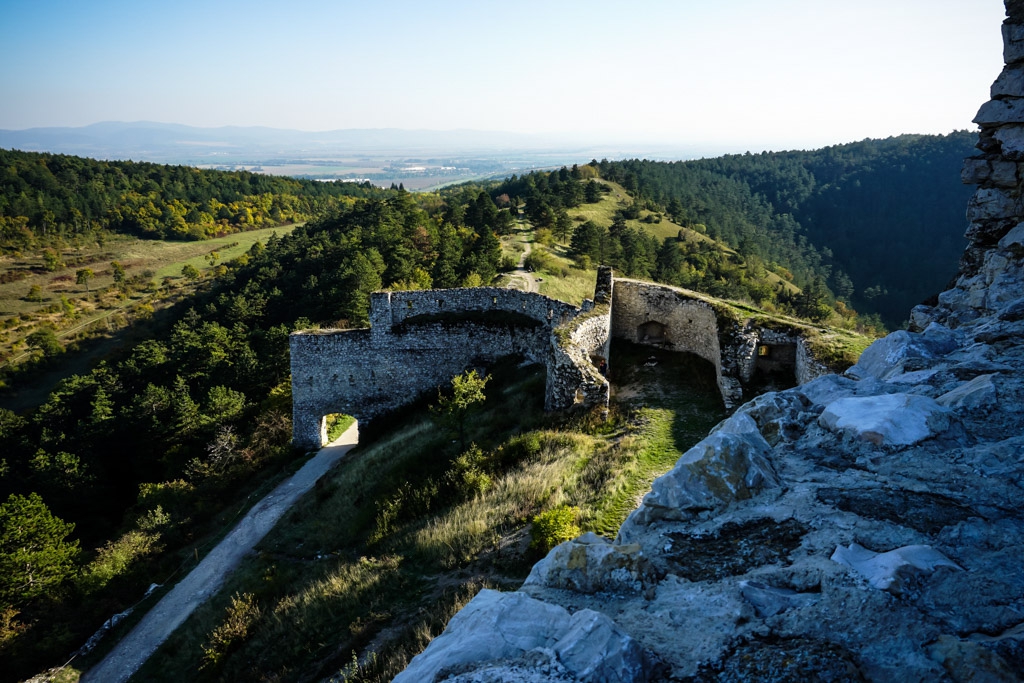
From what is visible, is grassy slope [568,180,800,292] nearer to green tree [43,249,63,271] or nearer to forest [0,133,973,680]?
forest [0,133,973,680]

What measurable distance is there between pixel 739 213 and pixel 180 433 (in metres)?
105

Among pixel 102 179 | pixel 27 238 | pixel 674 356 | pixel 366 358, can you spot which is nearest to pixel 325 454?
pixel 366 358

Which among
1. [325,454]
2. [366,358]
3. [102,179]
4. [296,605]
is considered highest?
[102,179]

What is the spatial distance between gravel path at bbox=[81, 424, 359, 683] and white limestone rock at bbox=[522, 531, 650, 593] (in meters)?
15.3

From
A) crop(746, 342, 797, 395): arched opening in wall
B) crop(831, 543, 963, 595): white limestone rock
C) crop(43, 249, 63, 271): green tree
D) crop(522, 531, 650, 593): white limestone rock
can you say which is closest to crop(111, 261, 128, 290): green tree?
crop(43, 249, 63, 271): green tree

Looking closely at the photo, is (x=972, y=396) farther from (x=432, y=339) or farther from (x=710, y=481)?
(x=432, y=339)

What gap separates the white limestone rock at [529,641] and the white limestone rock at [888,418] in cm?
276

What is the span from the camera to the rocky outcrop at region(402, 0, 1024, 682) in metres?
2.65

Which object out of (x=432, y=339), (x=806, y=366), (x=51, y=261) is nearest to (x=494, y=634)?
(x=806, y=366)

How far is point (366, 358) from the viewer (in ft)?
76.0

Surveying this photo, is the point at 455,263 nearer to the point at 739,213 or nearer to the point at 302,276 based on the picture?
the point at 302,276

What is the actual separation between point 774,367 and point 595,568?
44.7 feet

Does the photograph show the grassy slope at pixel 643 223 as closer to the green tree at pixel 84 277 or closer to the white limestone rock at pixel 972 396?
the white limestone rock at pixel 972 396

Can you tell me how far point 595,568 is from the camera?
3.71m
